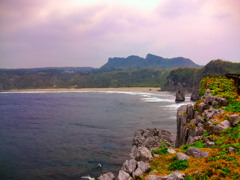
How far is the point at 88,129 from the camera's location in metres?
59.1

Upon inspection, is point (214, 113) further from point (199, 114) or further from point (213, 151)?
point (213, 151)

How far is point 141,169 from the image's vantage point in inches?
630

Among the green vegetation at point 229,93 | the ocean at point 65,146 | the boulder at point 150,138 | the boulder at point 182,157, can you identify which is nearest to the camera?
the boulder at point 182,157

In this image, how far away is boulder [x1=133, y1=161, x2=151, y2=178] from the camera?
1554 centimetres

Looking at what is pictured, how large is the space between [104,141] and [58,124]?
2559 cm

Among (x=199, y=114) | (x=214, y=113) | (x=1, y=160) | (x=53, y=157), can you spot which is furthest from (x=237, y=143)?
(x=1, y=160)

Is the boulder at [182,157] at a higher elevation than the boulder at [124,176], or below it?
higher

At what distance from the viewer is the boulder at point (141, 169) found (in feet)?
51.0

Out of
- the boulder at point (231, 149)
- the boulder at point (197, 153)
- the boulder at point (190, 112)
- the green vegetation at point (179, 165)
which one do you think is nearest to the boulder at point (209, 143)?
the boulder at point (197, 153)

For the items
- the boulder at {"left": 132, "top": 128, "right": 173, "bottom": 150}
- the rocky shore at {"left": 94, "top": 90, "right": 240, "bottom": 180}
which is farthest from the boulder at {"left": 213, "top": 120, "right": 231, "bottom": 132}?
the boulder at {"left": 132, "top": 128, "right": 173, "bottom": 150}

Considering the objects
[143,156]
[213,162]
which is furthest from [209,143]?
[143,156]

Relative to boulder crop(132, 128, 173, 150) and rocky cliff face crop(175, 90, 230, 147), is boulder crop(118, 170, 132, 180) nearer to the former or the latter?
rocky cliff face crop(175, 90, 230, 147)

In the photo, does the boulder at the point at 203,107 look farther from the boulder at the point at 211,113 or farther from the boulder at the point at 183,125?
the boulder at the point at 183,125

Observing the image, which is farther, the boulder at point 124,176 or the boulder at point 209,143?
the boulder at point 209,143
